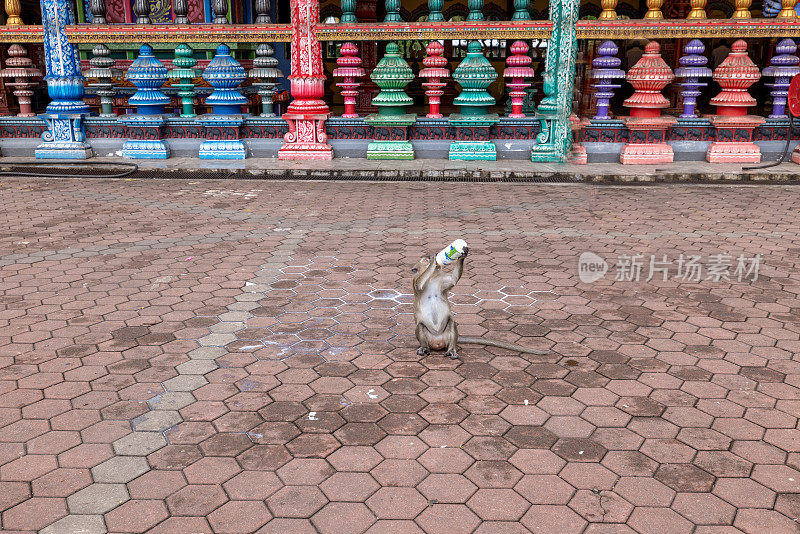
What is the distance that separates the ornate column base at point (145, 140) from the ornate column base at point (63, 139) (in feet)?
2.35

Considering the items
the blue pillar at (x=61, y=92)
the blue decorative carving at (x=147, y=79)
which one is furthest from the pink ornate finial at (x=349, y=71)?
the blue pillar at (x=61, y=92)

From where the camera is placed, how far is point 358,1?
1789 cm

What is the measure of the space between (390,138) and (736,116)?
5.71 m

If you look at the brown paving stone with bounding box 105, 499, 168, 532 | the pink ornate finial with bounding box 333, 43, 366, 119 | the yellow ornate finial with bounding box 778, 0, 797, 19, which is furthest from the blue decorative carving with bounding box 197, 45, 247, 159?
the brown paving stone with bounding box 105, 499, 168, 532

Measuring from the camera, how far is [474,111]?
38.6 ft

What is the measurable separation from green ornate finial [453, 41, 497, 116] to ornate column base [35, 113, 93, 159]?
6.45 m

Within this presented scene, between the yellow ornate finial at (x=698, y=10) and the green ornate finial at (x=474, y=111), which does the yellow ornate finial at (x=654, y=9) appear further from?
the green ornate finial at (x=474, y=111)

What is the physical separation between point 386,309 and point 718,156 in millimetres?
8228

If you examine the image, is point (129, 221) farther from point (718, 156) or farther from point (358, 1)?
point (358, 1)

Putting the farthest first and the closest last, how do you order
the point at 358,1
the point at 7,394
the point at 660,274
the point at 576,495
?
the point at 358,1 < the point at 660,274 < the point at 7,394 < the point at 576,495

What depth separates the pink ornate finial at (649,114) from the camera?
11148mm

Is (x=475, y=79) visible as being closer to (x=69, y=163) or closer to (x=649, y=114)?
(x=649, y=114)

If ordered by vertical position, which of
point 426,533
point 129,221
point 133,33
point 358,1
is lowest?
point 426,533

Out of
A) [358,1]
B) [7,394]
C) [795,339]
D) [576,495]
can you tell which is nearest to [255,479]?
[576,495]
